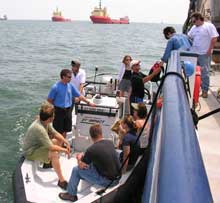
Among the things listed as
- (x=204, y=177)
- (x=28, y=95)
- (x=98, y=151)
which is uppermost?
(x=204, y=177)

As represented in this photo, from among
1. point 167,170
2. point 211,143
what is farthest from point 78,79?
point 167,170

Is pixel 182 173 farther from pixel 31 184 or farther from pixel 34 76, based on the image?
pixel 34 76

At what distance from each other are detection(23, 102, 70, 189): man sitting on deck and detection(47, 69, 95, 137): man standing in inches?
31.7

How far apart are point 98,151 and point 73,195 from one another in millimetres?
765

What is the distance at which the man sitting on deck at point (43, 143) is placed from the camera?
4762 mm

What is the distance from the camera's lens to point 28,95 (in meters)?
16.0

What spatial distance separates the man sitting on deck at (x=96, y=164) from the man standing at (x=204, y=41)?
2495mm

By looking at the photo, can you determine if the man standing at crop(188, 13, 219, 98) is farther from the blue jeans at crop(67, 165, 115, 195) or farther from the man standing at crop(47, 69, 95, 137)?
the blue jeans at crop(67, 165, 115, 195)

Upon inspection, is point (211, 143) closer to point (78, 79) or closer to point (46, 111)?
point (46, 111)

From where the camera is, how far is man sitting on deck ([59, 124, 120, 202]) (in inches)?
170

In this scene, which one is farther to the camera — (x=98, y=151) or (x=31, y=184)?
(x=31, y=184)

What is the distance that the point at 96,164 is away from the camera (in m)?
4.39

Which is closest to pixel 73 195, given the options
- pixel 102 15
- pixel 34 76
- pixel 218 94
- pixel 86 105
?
pixel 86 105

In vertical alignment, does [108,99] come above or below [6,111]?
above
